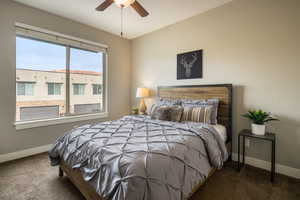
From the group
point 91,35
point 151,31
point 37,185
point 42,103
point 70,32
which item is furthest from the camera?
point 151,31

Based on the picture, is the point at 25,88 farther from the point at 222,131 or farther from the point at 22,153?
the point at 222,131

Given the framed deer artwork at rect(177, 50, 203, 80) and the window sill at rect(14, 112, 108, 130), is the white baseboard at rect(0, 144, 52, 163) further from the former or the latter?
the framed deer artwork at rect(177, 50, 203, 80)

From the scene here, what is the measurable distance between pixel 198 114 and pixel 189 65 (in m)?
1.18

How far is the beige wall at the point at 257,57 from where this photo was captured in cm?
207

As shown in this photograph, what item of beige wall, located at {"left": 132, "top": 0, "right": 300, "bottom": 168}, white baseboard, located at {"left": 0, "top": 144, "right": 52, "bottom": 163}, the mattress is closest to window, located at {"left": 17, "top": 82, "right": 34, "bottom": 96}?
white baseboard, located at {"left": 0, "top": 144, "right": 52, "bottom": 163}

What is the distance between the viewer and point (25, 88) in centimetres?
275

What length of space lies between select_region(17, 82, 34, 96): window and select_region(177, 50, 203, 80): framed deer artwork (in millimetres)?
2999

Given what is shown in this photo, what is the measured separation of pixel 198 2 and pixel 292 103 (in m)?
2.17

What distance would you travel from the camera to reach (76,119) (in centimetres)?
337

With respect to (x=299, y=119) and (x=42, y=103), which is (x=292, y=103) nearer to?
(x=299, y=119)

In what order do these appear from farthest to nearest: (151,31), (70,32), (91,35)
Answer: (151,31)
(91,35)
(70,32)

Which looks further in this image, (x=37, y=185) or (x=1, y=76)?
(x=1, y=76)

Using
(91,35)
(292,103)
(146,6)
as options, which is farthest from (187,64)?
(91,35)

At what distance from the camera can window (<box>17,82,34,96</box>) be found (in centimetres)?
268
